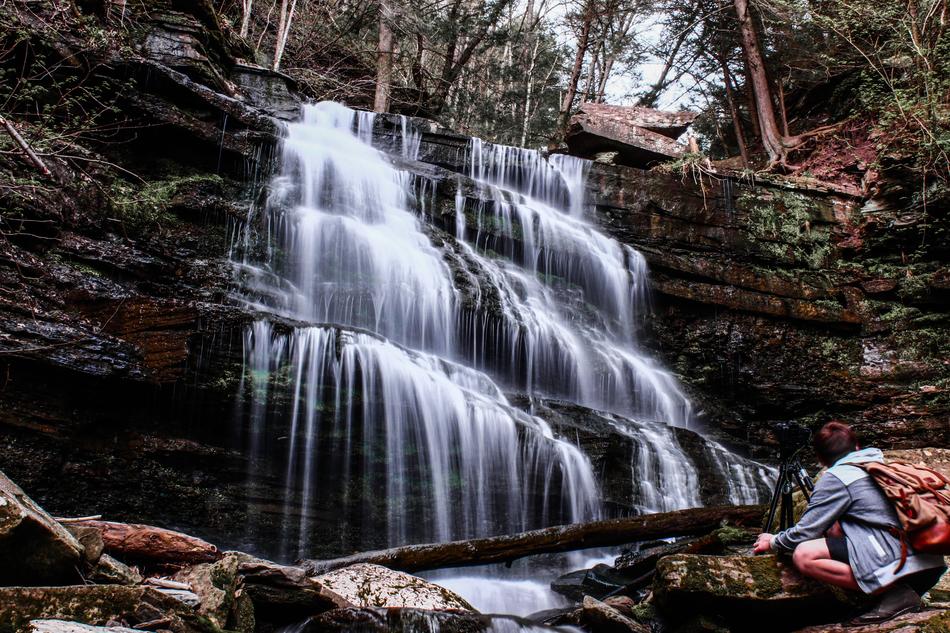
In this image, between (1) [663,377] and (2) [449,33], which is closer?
(1) [663,377]

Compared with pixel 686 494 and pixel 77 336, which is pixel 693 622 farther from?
pixel 77 336

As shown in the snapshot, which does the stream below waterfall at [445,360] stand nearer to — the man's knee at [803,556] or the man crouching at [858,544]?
the man's knee at [803,556]

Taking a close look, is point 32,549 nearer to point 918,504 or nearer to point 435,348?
point 918,504

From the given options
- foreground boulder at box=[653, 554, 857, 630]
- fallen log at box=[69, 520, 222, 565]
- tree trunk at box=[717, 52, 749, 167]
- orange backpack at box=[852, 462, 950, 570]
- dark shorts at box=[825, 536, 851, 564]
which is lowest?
fallen log at box=[69, 520, 222, 565]

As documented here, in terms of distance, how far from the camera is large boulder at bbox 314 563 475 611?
4500 millimetres

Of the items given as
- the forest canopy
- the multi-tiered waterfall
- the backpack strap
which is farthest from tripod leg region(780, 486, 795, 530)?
the forest canopy

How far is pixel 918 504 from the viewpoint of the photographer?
310 centimetres

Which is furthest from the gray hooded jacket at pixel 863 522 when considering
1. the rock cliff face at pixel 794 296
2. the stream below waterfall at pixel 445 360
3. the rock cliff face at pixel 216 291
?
the rock cliff face at pixel 794 296

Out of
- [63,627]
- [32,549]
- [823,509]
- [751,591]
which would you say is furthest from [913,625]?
[32,549]

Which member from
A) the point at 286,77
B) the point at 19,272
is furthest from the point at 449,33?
the point at 19,272

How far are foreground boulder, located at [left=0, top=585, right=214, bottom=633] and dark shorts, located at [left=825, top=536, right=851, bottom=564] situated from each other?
11.7ft

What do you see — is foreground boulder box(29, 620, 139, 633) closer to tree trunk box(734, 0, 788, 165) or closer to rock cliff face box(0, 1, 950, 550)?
rock cliff face box(0, 1, 950, 550)

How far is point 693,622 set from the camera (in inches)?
153

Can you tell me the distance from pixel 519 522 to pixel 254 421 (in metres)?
3.61
